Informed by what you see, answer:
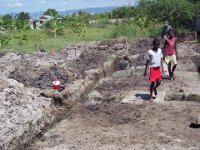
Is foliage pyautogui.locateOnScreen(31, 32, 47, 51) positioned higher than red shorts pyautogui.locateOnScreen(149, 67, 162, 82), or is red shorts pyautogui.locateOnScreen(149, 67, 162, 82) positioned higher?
red shorts pyautogui.locateOnScreen(149, 67, 162, 82)

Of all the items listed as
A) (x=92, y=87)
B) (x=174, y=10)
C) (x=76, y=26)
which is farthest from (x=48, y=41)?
(x=92, y=87)

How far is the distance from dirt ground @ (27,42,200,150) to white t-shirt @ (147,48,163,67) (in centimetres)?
100

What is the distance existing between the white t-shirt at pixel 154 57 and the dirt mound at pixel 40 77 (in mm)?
3295

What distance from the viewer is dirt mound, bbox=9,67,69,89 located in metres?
11.4

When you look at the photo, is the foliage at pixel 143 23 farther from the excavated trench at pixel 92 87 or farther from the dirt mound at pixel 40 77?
the dirt mound at pixel 40 77

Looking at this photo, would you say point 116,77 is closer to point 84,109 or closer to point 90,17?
point 84,109

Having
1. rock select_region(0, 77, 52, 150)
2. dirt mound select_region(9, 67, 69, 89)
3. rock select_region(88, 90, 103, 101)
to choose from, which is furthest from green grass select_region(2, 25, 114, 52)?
rock select_region(0, 77, 52, 150)

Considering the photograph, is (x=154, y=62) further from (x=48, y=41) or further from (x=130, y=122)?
(x=48, y=41)

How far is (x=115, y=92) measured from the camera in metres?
10.9

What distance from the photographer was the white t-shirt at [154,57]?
31.0ft

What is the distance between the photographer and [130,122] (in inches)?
324

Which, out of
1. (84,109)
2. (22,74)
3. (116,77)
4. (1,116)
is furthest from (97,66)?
(1,116)

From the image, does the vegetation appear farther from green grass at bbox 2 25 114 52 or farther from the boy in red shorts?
the boy in red shorts

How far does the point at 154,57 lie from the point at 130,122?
2.07 m
